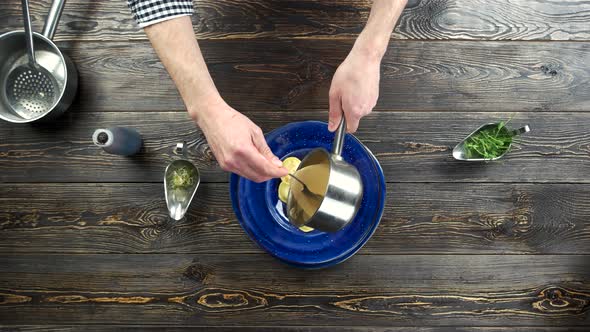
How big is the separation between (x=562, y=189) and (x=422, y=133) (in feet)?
1.55

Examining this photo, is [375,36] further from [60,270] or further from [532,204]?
[60,270]

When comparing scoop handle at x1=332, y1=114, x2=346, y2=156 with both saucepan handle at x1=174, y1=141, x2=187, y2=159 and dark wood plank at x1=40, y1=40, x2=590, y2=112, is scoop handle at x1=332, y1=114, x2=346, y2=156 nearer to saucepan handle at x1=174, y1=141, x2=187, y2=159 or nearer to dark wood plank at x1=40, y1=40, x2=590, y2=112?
dark wood plank at x1=40, y1=40, x2=590, y2=112

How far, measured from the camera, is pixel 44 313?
4.45ft

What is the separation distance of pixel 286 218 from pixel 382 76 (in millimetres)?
550

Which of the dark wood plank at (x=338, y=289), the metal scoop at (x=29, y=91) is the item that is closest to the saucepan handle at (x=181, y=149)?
the dark wood plank at (x=338, y=289)

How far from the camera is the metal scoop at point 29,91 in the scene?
1325 mm

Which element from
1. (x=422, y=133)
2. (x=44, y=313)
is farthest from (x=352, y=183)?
(x=44, y=313)

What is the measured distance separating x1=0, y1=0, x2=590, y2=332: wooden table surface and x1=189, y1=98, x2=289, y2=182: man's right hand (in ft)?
1.38

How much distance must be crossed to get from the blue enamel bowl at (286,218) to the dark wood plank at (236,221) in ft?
0.53

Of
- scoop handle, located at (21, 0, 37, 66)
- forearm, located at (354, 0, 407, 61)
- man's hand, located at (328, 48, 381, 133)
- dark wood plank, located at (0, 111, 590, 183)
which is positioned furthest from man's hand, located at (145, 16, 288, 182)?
scoop handle, located at (21, 0, 37, 66)

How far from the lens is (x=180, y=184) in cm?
127

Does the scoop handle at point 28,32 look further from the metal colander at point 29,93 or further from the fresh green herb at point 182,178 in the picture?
the fresh green herb at point 182,178

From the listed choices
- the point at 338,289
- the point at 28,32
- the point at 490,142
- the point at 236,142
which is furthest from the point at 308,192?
the point at 28,32

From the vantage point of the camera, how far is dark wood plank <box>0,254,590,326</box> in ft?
4.28
